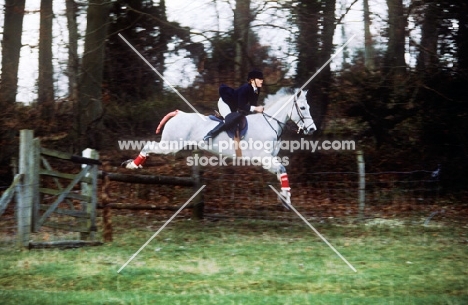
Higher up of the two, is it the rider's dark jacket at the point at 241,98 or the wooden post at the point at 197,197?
the rider's dark jacket at the point at 241,98

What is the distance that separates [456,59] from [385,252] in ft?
21.4

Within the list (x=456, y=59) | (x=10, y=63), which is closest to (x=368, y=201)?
(x=456, y=59)

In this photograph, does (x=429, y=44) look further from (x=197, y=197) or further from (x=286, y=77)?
(x=197, y=197)

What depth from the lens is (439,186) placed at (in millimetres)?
13555

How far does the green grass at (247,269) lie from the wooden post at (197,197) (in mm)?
858

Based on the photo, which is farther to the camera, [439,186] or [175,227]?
[439,186]

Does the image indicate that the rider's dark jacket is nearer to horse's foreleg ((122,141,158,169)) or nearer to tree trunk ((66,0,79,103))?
horse's foreleg ((122,141,158,169))

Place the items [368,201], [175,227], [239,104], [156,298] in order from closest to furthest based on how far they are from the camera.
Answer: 1. [156,298]
2. [239,104]
3. [175,227]
4. [368,201]

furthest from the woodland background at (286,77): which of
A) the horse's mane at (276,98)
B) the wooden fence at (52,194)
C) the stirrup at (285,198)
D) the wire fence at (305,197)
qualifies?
the wooden fence at (52,194)

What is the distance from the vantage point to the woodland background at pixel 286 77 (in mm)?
12289

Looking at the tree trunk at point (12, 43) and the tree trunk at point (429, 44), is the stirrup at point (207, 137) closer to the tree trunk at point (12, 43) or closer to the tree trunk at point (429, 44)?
the tree trunk at point (12, 43)

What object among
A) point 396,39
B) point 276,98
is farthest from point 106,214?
point 396,39

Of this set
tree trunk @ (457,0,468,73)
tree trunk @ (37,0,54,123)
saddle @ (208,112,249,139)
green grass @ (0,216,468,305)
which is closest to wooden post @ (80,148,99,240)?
green grass @ (0,216,468,305)

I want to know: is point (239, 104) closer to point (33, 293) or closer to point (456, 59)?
point (33, 293)
